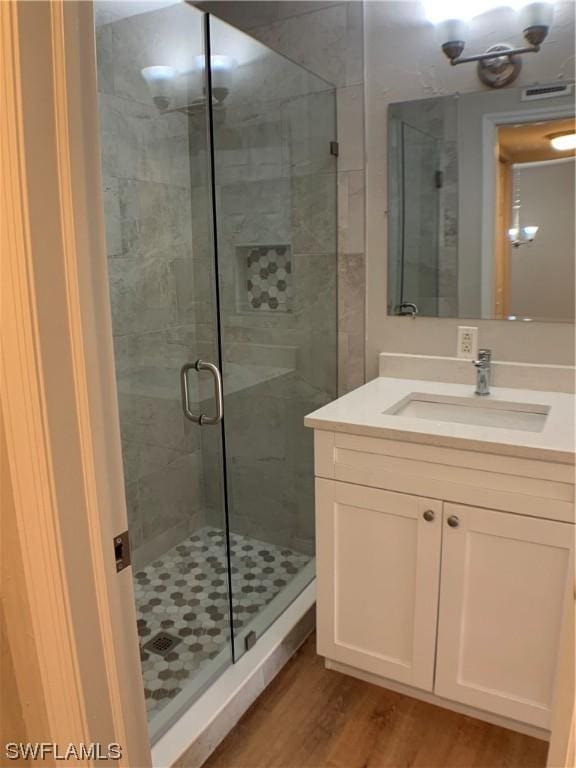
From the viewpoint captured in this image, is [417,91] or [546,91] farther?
[417,91]

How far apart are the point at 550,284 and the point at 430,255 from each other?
1.40 ft

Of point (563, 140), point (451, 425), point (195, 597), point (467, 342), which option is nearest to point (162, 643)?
point (195, 597)

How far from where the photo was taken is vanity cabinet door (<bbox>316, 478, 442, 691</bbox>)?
1.74m

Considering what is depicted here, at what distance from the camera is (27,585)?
0.88 meters

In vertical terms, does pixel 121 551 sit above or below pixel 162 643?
above

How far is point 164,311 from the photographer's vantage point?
2.30 meters

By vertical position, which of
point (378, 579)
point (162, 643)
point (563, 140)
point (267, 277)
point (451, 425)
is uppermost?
point (563, 140)

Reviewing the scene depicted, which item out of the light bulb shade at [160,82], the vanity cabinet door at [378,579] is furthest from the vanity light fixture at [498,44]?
the vanity cabinet door at [378,579]

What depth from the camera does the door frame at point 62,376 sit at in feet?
2.42

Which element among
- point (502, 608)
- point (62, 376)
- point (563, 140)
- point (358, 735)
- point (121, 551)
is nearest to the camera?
point (62, 376)

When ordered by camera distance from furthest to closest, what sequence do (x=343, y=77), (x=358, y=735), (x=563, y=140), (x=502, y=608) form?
(x=343, y=77), (x=563, y=140), (x=358, y=735), (x=502, y=608)

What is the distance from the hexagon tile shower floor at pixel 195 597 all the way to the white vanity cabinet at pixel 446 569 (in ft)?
1.29

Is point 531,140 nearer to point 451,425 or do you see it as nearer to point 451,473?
point 451,425

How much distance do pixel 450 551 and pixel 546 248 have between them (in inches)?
41.2
